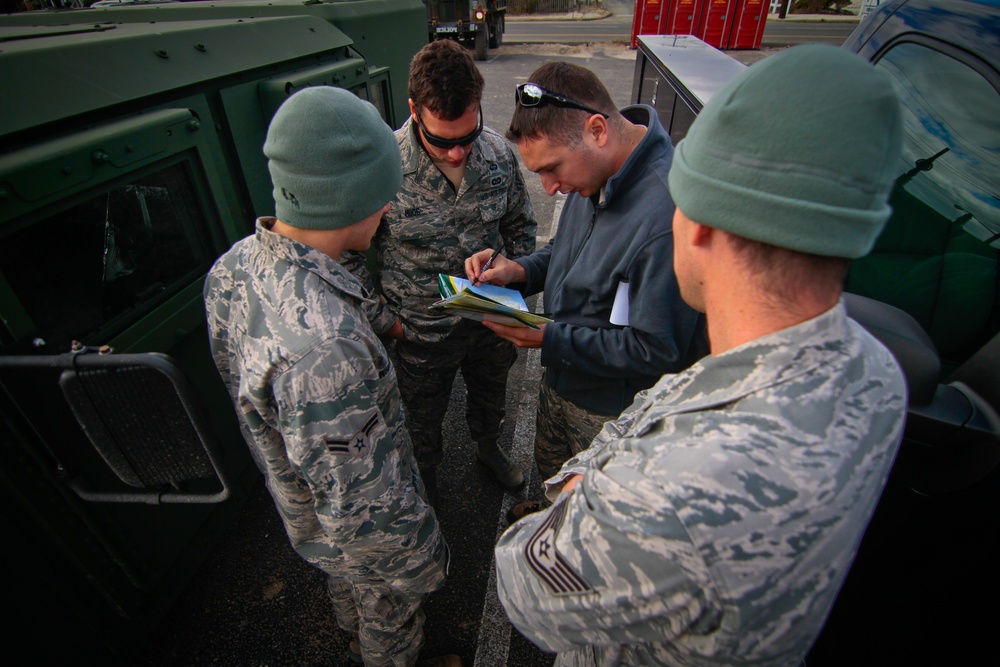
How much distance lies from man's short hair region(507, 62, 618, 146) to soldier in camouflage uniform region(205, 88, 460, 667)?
51 cm

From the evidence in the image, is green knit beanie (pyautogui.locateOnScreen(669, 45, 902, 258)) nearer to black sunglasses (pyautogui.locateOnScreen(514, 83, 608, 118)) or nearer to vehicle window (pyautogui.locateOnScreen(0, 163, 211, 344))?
black sunglasses (pyautogui.locateOnScreen(514, 83, 608, 118))

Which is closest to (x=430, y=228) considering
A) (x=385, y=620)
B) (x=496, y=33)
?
(x=385, y=620)

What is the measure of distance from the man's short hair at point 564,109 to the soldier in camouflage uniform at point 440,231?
37 centimetres

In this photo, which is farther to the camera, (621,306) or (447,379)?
(447,379)

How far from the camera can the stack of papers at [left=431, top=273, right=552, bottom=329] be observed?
5.24ft

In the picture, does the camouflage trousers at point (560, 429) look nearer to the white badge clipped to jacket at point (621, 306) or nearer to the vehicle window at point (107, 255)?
the white badge clipped to jacket at point (621, 306)

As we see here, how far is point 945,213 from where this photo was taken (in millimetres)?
1579

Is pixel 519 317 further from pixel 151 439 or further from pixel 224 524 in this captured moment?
pixel 224 524

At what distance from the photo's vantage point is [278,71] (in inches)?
91.4

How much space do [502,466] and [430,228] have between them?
1274mm

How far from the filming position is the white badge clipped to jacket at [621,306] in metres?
1.58

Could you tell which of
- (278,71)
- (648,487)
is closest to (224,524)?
(278,71)

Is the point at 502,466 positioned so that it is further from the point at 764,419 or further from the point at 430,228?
the point at 764,419

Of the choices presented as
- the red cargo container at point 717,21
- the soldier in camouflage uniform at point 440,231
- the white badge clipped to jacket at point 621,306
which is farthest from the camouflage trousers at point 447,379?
the red cargo container at point 717,21
